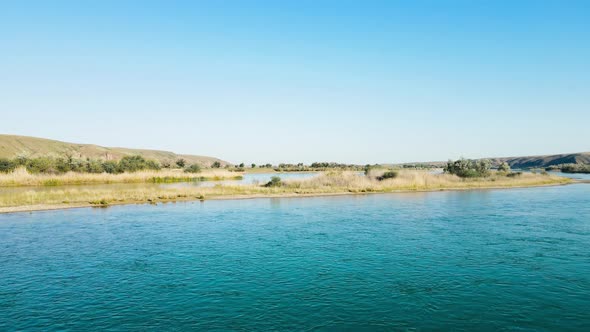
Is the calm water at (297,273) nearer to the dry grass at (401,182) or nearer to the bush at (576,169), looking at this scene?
the dry grass at (401,182)

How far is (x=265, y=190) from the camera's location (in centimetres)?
4619

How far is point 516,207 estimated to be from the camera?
34.1 m

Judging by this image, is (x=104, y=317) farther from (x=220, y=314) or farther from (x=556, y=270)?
(x=556, y=270)

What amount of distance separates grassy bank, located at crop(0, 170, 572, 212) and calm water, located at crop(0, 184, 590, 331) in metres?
8.24

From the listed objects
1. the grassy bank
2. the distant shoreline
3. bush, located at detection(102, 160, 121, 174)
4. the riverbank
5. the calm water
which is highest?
bush, located at detection(102, 160, 121, 174)

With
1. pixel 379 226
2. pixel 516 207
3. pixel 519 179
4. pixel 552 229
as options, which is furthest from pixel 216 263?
pixel 519 179

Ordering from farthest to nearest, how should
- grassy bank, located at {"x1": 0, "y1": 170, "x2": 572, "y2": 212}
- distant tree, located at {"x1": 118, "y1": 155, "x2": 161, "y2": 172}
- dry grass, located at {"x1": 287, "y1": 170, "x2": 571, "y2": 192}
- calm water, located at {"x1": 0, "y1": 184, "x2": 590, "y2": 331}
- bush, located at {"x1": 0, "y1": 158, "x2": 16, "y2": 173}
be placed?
distant tree, located at {"x1": 118, "y1": 155, "x2": 161, "y2": 172}, bush, located at {"x1": 0, "y1": 158, "x2": 16, "y2": 173}, dry grass, located at {"x1": 287, "y1": 170, "x2": 571, "y2": 192}, grassy bank, located at {"x1": 0, "y1": 170, "x2": 572, "y2": 212}, calm water, located at {"x1": 0, "y1": 184, "x2": 590, "y2": 331}

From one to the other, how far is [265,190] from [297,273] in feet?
103

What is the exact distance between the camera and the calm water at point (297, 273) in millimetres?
10969

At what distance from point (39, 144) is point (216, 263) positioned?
6292 inches

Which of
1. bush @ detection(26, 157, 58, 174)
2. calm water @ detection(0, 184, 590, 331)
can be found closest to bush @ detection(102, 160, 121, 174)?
bush @ detection(26, 157, 58, 174)

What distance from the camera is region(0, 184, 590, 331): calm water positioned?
11.0 metres

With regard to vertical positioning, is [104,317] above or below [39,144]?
below

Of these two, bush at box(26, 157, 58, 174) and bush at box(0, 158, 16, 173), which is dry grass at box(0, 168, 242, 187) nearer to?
bush at box(26, 157, 58, 174)
